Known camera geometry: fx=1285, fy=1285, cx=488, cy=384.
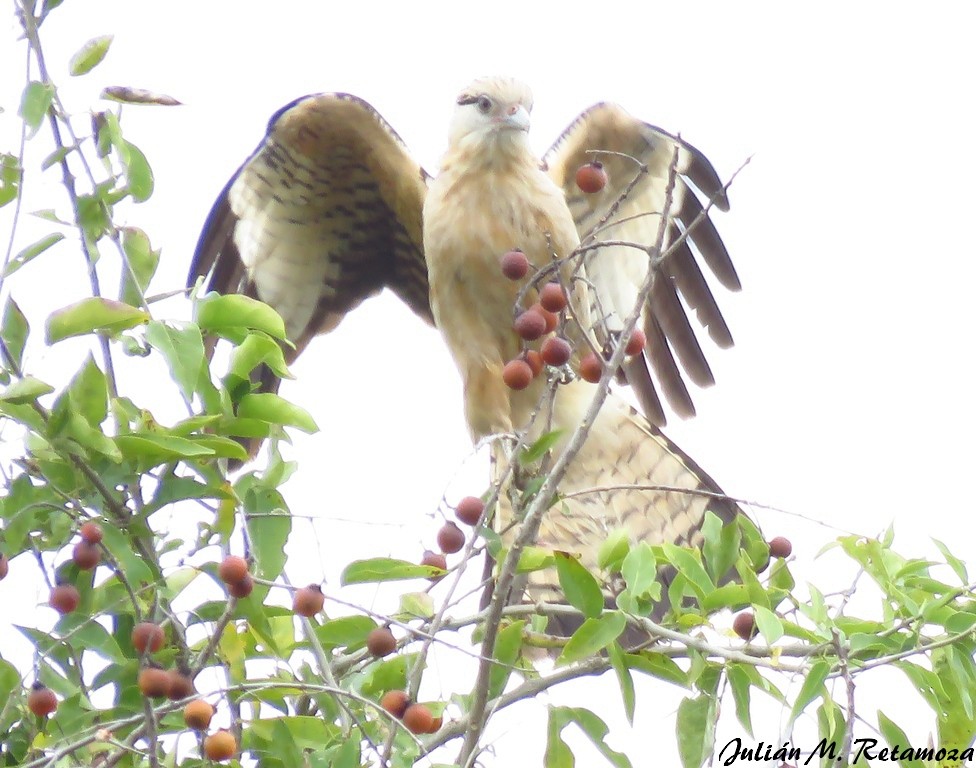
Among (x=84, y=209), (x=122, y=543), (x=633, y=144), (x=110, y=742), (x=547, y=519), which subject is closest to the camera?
(x=110, y=742)

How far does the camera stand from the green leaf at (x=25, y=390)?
7.29 feet

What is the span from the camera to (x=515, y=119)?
4.88 m

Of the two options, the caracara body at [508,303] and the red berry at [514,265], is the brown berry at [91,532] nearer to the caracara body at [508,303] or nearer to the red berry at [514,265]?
the red berry at [514,265]

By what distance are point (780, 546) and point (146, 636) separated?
1.39 metres

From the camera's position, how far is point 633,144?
5250 millimetres

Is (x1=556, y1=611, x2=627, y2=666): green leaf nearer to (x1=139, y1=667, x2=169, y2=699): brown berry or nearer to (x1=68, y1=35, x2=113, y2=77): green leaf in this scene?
(x1=139, y1=667, x2=169, y2=699): brown berry

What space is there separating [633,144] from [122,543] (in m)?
3.41

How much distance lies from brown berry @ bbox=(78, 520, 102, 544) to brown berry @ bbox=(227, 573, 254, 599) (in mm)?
251

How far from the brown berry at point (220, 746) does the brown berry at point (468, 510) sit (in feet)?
2.62

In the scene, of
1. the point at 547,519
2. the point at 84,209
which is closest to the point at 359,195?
the point at 547,519

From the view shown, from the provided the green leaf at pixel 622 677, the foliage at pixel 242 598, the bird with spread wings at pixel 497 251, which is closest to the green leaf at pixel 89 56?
the foliage at pixel 242 598

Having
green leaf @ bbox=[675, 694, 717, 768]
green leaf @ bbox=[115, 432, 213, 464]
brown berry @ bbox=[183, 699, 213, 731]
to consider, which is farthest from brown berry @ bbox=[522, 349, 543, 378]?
brown berry @ bbox=[183, 699, 213, 731]

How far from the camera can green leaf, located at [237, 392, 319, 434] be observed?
2439mm

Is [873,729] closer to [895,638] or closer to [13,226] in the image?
[895,638]
